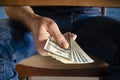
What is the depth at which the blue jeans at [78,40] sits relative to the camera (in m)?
0.71

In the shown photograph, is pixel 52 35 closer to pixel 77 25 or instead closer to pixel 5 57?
pixel 5 57

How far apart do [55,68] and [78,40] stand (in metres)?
0.17

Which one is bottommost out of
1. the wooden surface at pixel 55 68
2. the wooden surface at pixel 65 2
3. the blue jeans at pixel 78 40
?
the wooden surface at pixel 55 68

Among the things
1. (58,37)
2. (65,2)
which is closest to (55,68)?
(58,37)

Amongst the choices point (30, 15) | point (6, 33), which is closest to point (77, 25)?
point (30, 15)

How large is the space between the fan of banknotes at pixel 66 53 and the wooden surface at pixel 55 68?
0.12 m

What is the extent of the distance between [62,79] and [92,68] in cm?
43

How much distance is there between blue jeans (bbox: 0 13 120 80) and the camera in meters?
0.71

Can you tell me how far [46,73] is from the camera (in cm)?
80

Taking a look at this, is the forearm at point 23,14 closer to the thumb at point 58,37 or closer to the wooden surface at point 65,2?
the thumb at point 58,37

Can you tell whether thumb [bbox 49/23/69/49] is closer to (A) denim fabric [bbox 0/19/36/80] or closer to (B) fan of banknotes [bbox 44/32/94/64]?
(B) fan of banknotes [bbox 44/32/94/64]

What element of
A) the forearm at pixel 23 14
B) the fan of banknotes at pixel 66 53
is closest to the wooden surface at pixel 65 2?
the fan of banknotes at pixel 66 53

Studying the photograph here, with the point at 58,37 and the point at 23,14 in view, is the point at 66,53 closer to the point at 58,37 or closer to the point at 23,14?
the point at 58,37

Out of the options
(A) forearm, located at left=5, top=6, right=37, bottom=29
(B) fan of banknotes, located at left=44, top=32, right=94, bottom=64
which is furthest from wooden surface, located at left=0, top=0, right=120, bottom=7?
(A) forearm, located at left=5, top=6, right=37, bottom=29
